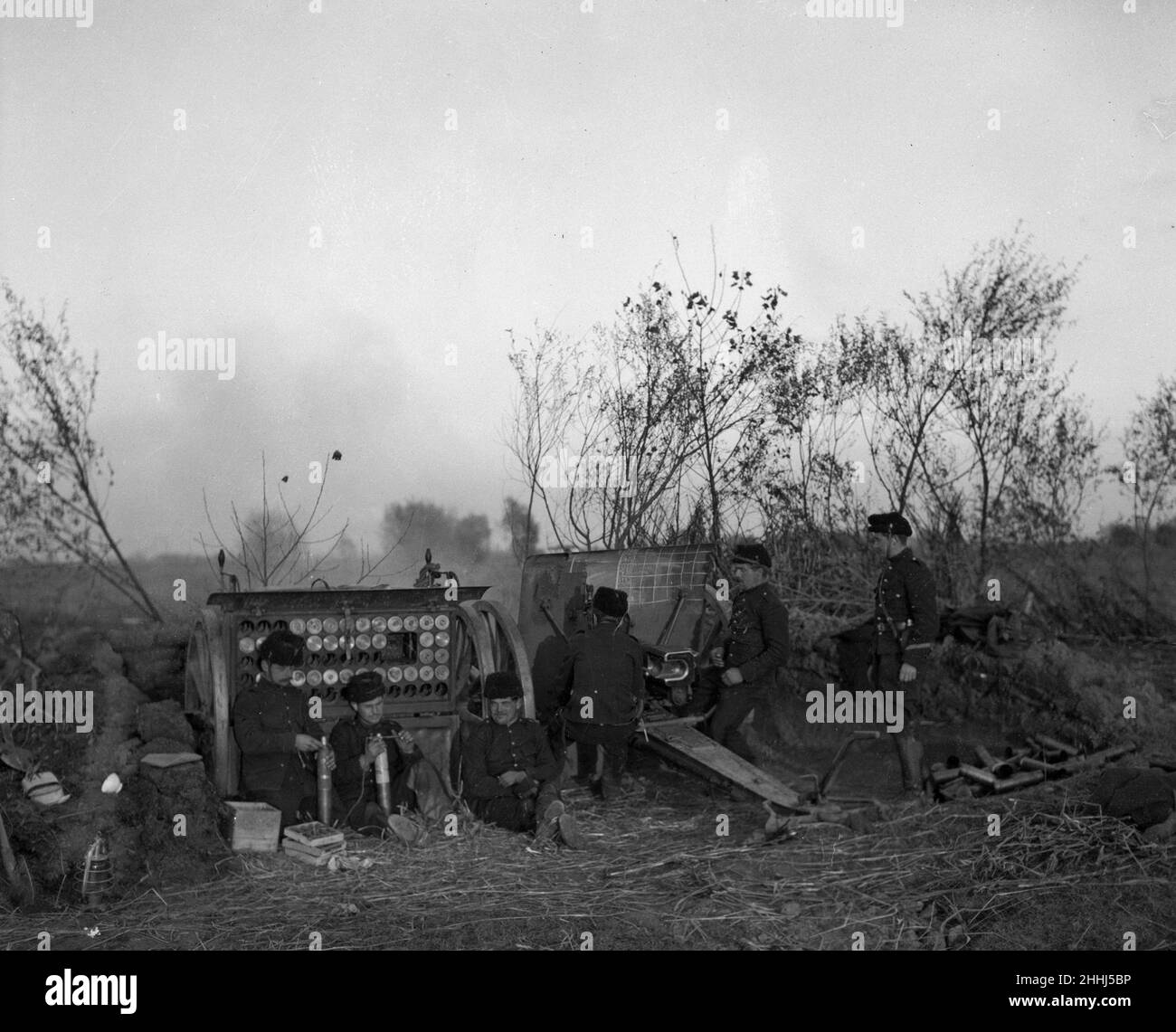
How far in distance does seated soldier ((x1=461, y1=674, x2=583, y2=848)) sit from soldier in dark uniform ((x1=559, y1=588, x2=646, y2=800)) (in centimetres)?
81

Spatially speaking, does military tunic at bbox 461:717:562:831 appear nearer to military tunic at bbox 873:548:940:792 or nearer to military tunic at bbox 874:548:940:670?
military tunic at bbox 873:548:940:792

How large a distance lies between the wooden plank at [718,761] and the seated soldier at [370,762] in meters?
1.64

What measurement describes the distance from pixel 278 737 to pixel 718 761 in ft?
9.35

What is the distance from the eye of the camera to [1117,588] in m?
14.0

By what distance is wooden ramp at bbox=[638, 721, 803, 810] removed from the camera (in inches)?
296

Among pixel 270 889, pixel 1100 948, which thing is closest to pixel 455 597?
pixel 270 889

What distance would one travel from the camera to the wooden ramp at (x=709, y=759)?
7.51 meters

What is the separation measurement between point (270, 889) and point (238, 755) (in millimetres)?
1300

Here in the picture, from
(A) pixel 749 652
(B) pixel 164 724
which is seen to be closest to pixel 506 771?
(B) pixel 164 724

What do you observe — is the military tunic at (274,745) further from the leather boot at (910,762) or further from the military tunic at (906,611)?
the military tunic at (906,611)

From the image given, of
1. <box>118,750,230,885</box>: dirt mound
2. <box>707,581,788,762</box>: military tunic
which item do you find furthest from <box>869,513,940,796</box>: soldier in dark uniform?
<box>118,750,230,885</box>: dirt mound

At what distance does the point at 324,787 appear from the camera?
6.91 meters

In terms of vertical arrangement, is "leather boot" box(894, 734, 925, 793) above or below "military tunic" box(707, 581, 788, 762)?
below

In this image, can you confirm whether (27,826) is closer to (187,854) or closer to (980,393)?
(187,854)
